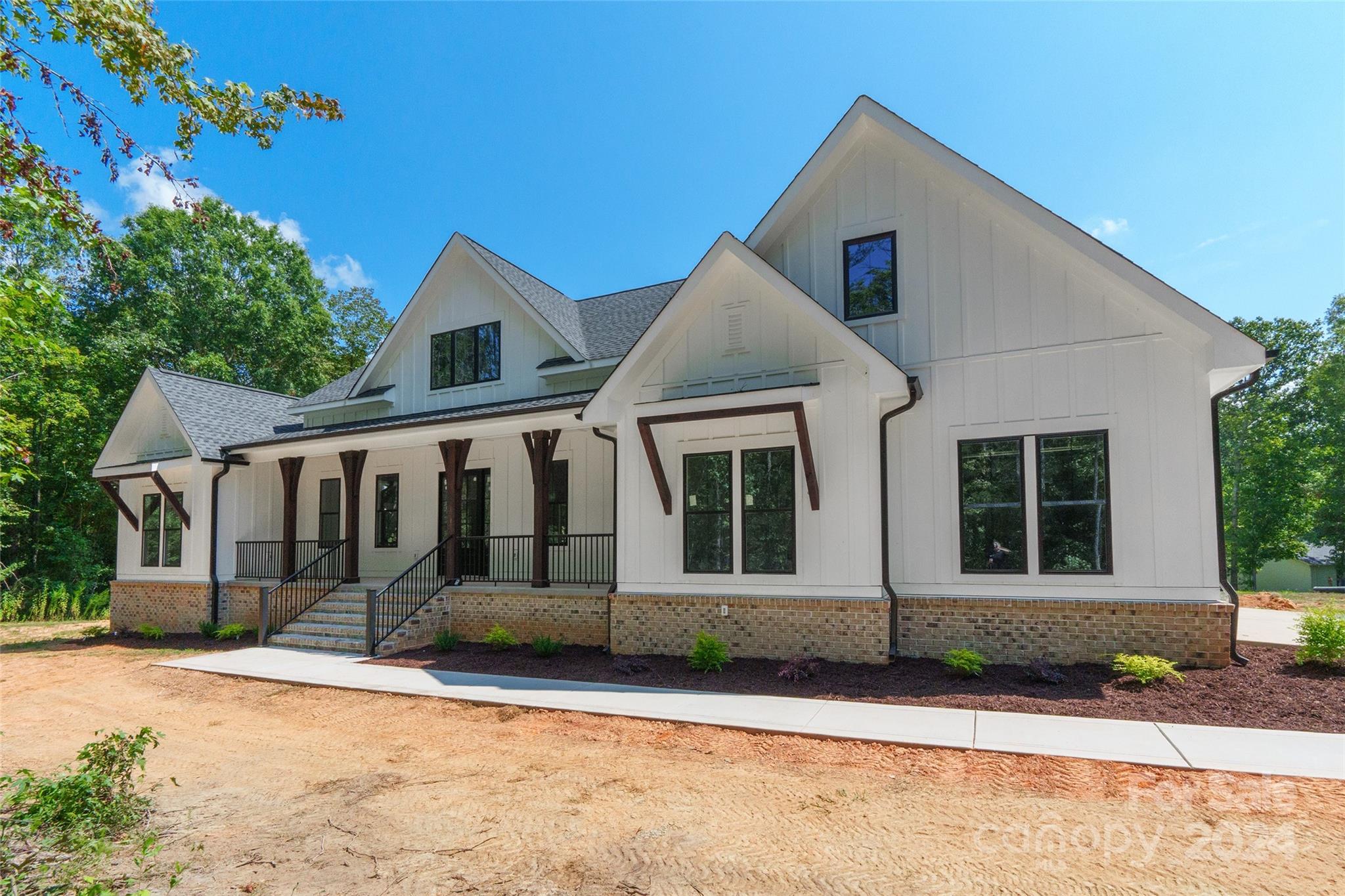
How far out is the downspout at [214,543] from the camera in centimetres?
1622

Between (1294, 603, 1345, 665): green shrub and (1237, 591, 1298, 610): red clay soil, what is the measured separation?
24.7ft

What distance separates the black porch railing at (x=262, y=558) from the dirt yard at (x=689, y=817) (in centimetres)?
927

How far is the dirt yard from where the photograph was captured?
392 centimetres

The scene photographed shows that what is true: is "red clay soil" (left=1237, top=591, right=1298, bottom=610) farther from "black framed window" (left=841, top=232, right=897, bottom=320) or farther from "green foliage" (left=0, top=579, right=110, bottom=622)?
"green foliage" (left=0, top=579, right=110, bottom=622)

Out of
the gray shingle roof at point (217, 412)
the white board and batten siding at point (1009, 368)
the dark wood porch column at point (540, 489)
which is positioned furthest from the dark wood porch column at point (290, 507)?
the white board and batten siding at point (1009, 368)

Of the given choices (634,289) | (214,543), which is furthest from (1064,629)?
(214,543)

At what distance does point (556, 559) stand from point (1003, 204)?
9.63 metres

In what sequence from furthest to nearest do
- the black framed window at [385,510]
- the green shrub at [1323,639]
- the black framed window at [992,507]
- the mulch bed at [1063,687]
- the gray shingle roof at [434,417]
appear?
the black framed window at [385,510], the gray shingle roof at [434,417], the black framed window at [992,507], the green shrub at [1323,639], the mulch bed at [1063,687]

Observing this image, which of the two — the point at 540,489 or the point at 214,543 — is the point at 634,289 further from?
the point at 214,543

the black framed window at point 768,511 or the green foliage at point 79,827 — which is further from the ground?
the black framed window at point 768,511

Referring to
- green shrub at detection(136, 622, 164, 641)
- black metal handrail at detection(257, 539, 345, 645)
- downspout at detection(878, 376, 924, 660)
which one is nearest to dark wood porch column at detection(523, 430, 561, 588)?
black metal handrail at detection(257, 539, 345, 645)

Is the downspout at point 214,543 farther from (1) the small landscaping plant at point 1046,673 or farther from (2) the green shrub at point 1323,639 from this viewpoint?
(2) the green shrub at point 1323,639

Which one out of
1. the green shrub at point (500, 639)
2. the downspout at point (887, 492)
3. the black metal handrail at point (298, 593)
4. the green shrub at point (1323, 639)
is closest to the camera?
the green shrub at point (1323, 639)

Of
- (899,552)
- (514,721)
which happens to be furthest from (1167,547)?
(514,721)
